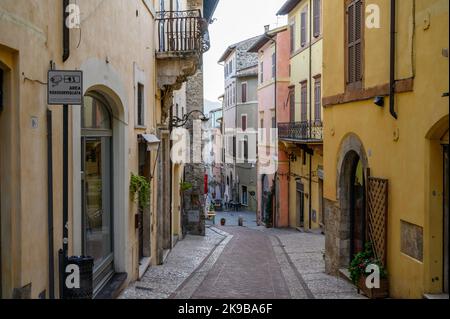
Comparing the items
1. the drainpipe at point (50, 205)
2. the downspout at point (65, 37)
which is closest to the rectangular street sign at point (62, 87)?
the drainpipe at point (50, 205)

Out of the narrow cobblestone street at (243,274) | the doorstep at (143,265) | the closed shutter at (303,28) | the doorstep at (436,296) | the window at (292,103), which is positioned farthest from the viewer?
the window at (292,103)

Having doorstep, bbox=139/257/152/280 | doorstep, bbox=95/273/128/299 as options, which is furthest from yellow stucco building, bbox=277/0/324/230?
doorstep, bbox=95/273/128/299

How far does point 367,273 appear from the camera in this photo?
33.1 feet

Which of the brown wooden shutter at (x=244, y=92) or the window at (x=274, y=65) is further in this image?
the brown wooden shutter at (x=244, y=92)

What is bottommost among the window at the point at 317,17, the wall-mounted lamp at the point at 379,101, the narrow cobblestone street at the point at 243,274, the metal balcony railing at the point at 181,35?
the narrow cobblestone street at the point at 243,274

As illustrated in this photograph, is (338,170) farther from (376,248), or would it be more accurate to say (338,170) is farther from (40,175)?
(40,175)

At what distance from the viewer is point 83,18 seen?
7.39 meters

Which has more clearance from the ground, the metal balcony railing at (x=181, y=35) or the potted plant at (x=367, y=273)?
the metal balcony railing at (x=181, y=35)

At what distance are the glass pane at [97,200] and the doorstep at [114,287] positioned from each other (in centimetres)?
38

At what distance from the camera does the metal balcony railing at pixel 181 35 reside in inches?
564

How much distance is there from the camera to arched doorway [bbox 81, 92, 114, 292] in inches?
335

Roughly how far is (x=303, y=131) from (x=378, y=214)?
13606 millimetres

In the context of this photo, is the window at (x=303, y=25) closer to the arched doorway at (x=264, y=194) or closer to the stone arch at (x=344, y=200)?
the arched doorway at (x=264, y=194)

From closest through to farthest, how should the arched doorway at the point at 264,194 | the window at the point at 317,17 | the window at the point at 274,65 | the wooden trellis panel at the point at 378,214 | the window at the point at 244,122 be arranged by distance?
the wooden trellis panel at the point at 378,214
the window at the point at 317,17
the window at the point at 274,65
the arched doorway at the point at 264,194
the window at the point at 244,122
